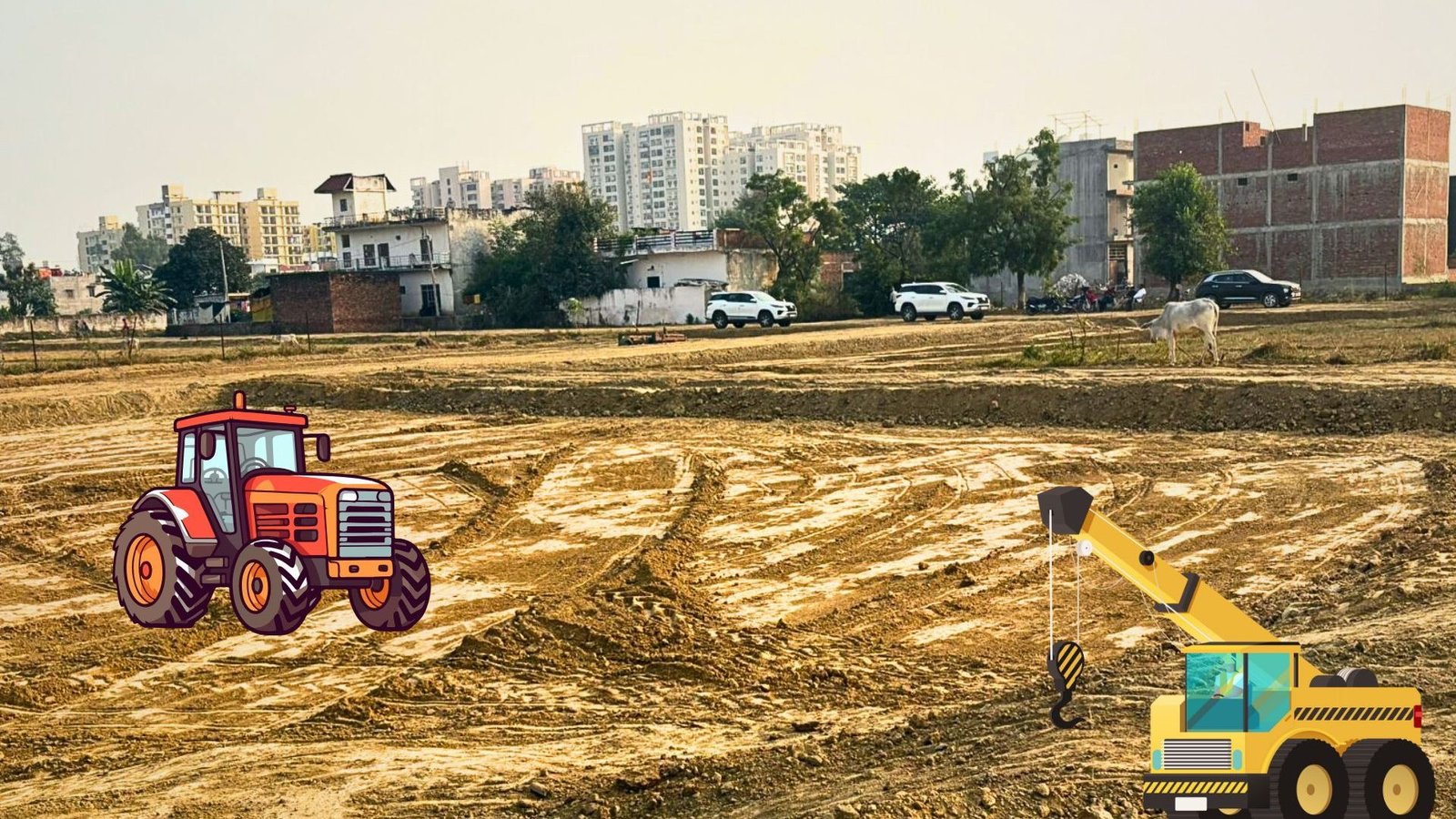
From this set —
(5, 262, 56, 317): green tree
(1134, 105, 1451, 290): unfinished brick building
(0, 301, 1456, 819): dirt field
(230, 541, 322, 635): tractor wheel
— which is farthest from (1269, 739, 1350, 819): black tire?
(5, 262, 56, 317): green tree

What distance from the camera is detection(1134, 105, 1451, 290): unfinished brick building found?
58.8 metres

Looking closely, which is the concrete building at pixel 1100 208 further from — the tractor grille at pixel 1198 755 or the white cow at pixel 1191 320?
the tractor grille at pixel 1198 755

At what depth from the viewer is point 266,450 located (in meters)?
4.68

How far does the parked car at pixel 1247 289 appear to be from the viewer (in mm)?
45844

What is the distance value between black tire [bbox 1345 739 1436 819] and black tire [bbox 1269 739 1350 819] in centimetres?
3

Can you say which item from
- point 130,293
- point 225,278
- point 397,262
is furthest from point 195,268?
point 397,262

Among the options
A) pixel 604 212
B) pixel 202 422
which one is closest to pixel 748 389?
pixel 202 422

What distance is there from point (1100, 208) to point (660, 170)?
380 ft

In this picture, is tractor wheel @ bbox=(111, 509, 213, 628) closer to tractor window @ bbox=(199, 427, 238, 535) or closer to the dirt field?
tractor window @ bbox=(199, 427, 238, 535)

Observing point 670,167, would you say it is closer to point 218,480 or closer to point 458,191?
point 458,191

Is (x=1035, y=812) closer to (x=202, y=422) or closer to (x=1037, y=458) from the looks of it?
(x=202, y=422)

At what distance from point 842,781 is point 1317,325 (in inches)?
1304

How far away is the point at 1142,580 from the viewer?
385 centimetres

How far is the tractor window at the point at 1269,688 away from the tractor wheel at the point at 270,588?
10.0ft
